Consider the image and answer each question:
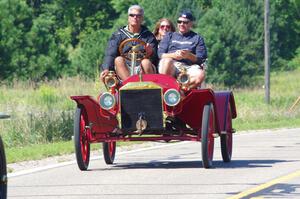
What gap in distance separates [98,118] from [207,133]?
1583mm

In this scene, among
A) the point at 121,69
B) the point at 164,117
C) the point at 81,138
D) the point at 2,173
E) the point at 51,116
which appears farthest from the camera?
the point at 51,116

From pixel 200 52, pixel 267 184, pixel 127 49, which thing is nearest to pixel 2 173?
pixel 267 184

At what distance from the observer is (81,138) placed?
48.8 feet

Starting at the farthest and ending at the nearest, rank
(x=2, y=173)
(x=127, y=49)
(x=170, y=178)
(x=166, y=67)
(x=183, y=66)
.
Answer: (x=127, y=49) < (x=183, y=66) < (x=166, y=67) < (x=170, y=178) < (x=2, y=173)

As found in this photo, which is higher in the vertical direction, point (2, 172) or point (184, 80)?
point (184, 80)

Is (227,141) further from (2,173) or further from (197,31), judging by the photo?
(197,31)

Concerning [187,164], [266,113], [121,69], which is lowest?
[266,113]

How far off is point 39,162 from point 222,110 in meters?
2.73

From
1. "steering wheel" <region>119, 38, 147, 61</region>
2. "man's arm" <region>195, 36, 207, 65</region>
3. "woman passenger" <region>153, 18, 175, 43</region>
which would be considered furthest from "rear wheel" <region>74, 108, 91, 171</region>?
"woman passenger" <region>153, 18, 175, 43</region>

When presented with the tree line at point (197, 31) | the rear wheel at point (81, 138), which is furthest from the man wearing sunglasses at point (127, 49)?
the tree line at point (197, 31)

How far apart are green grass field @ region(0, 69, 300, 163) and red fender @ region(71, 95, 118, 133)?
5.72ft

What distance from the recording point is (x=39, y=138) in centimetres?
2169

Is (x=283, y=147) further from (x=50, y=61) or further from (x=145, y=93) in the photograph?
(x=50, y=61)

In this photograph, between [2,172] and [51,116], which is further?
[51,116]
